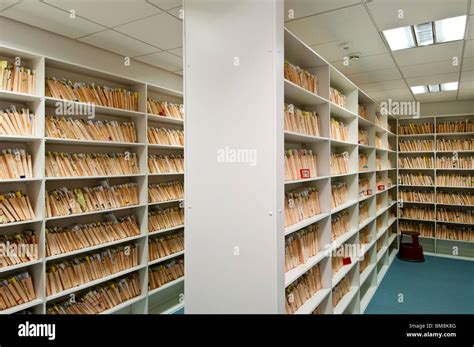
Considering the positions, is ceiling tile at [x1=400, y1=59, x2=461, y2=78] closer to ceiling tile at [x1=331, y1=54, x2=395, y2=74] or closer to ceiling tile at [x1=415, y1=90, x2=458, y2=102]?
ceiling tile at [x1=331, y1=54, x2=395, y2=74]

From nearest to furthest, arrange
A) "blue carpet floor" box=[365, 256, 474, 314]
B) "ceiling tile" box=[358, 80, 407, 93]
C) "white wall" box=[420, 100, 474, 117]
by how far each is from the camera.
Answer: "blue carpet floor" box=[365, 256, 474, 314] < "ceiling tile" box=[358, 80, 407, 93] < "white wall" box=[420, 100, 474, 117]

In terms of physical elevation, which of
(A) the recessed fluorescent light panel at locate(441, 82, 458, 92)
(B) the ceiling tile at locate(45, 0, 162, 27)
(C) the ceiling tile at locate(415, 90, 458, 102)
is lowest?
(B) the ceiling tile at locate(45, 0, 162, 27)

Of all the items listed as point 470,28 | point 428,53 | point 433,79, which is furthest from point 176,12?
point 433,79

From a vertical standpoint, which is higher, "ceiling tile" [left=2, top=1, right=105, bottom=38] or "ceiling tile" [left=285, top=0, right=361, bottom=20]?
"ceiling tile" [left=285, top=0, right=361, bottom=20]

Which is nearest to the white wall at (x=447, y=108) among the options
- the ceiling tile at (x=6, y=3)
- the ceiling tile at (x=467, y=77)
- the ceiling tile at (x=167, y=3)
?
the ceiling tile at (x=467, y=77)

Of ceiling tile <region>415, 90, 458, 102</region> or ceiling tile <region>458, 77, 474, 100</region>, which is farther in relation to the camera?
ceiling tile <region>415, 90, 458, 102</region>

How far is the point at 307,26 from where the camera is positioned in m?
2.74

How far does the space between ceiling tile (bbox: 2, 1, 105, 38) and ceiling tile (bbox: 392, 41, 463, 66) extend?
3.06 m

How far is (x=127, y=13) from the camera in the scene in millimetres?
2430

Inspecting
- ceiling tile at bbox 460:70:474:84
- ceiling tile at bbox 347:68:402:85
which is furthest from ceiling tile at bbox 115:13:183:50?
ceiling tile at bbox 460:70:474:84

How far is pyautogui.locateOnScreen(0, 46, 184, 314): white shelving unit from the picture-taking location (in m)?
2.50

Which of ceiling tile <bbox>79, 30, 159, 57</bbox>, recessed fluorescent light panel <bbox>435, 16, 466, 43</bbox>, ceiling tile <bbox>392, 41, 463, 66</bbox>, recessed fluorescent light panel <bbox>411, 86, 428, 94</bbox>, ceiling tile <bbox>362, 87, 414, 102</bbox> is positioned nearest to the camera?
recessed fluorescent light panel <bbox>435, 16, 466, 43</bbox>
